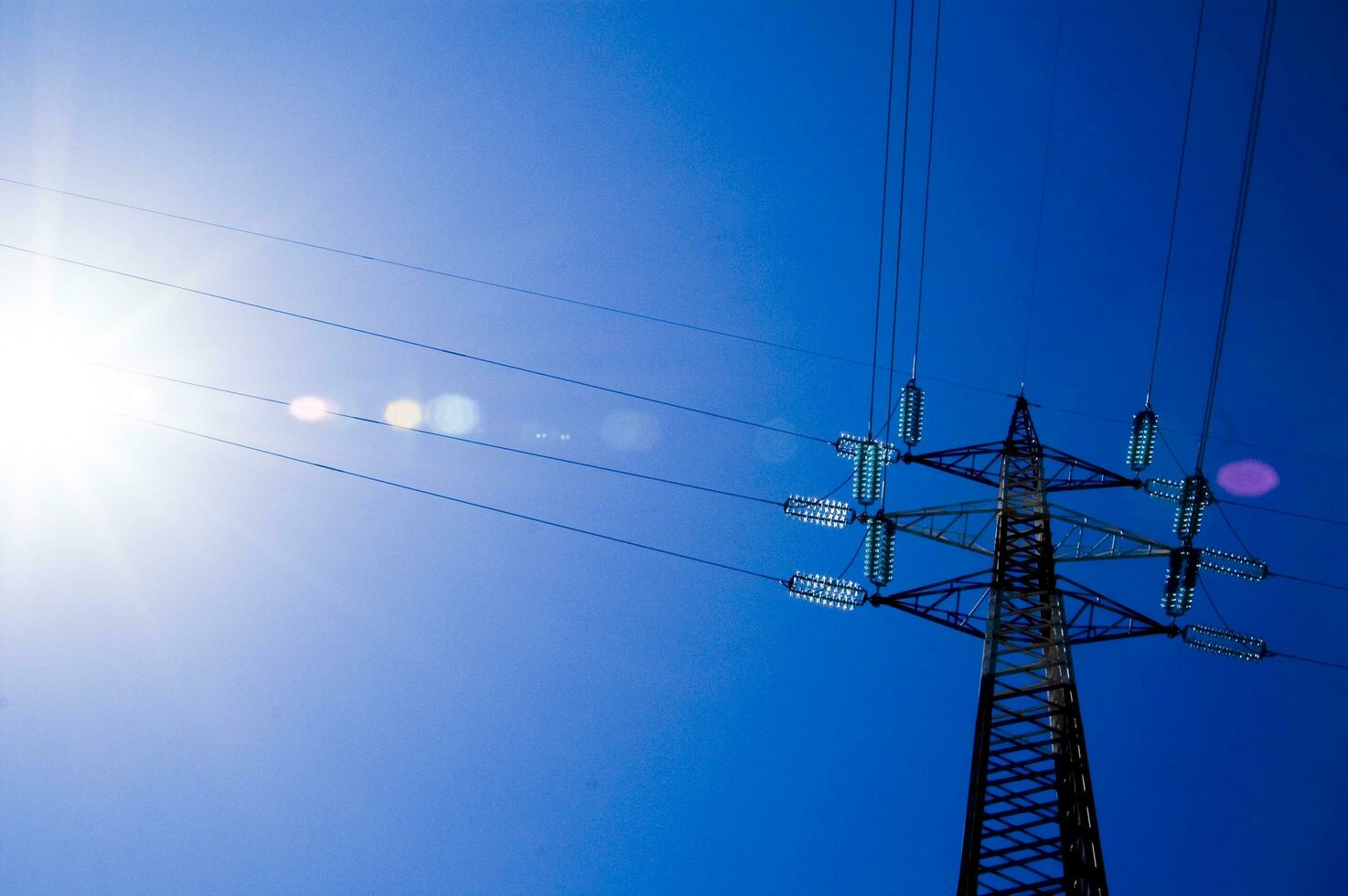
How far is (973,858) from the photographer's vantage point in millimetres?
9195

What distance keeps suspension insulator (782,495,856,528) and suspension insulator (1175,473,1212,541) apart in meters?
6.43

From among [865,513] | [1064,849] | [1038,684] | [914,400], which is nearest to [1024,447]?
[914,400]

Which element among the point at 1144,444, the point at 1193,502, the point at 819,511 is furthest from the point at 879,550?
the point at 1144,444

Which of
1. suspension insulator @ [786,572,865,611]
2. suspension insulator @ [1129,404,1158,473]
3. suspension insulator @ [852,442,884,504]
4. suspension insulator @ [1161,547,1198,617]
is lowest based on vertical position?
suspension insulator @ [786,572,865,611]

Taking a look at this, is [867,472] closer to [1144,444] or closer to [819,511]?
[819,511]

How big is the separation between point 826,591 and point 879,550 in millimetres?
1418

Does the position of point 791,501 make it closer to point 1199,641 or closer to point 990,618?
point 990,618

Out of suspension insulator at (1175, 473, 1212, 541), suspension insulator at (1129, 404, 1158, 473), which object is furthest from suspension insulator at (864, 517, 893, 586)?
suspension insulator at (1129, 404, 1158, 473)

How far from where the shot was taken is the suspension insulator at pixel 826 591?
45.7ft

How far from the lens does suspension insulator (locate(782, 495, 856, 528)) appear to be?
15234mm

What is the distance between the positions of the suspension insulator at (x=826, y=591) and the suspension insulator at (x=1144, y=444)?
8790 mm

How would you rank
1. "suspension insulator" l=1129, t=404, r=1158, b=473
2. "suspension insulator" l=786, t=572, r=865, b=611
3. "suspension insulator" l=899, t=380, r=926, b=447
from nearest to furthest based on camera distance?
"suspension insulator" l=786, t=572, r=865, b=611
"suspension insulator" l=1129, t=404, r=1158, b=473
"suspension insulator" l=899, t=380, r=926, b=447

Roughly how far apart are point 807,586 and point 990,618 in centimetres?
342

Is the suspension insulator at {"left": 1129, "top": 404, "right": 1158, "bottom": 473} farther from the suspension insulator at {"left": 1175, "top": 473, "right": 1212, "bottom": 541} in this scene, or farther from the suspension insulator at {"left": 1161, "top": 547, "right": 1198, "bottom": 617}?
the suspension insulator at {"left": 1161, "top": 547, "right": 1198, "bottom": 617}
